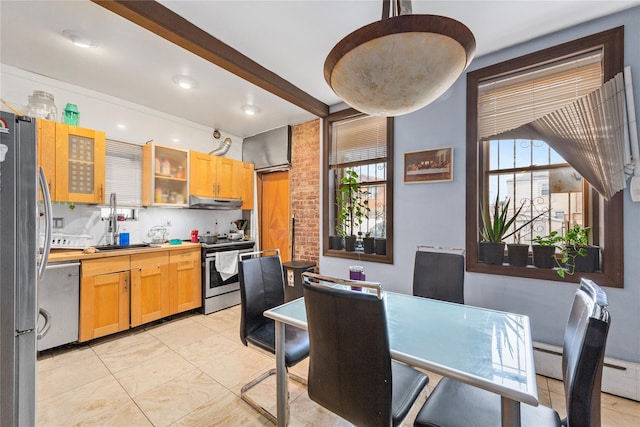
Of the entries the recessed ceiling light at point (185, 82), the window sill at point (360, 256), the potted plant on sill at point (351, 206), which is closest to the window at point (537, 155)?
the window sill at point (360, 256)

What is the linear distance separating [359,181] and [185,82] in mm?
2281

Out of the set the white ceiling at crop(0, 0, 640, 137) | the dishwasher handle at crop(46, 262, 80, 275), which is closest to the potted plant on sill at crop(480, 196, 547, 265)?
the white ceiling at crop(0, 0, 640, 137)

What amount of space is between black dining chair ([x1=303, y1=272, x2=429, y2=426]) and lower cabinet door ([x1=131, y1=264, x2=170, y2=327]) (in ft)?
8.72

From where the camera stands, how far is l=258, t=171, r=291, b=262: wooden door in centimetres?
442

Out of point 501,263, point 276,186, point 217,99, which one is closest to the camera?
point 501,263

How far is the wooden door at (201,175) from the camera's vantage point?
151 inches

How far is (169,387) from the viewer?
6.88ft

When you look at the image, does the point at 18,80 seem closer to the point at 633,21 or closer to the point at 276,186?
the point at 276,186

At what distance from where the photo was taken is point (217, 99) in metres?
3.34

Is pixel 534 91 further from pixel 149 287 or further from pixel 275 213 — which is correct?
pixel 149 287

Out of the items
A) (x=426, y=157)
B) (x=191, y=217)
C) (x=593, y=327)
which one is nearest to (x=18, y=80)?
(x=191, y=217)

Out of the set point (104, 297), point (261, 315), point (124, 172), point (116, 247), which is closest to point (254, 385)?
point (261, 315)

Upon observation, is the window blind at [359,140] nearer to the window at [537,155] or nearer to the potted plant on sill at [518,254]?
the window at [537,155]

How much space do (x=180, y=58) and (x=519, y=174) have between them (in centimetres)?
329
